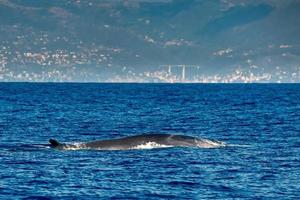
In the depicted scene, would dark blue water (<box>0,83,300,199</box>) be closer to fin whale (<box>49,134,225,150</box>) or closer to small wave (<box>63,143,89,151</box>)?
small wave (<box>63,143,89,151</box>)

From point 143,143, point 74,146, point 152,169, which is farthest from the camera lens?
point 143,143

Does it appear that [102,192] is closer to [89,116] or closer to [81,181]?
[81,181]

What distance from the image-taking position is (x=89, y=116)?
104m

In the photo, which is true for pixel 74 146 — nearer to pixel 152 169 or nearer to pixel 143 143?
pixel 143 143

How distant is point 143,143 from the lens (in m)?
57.7

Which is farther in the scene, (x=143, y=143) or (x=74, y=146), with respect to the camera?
(x=143, y=143)

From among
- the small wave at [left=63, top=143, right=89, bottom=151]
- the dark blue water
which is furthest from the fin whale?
the dark blue water

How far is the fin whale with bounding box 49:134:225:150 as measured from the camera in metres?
57.1

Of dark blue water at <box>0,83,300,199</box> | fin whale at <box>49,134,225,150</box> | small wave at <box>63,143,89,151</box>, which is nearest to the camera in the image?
dark blue water at <box>0,83,300,199</box>

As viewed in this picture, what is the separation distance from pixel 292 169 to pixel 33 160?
14906mm

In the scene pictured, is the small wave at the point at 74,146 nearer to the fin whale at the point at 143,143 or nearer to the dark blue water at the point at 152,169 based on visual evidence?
the fin whale at the point at 143,143

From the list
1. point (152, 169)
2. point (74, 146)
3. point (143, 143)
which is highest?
point (143, 143)

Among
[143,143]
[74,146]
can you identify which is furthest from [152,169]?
A: [74,146]

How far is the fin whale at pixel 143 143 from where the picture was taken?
57.1 m
